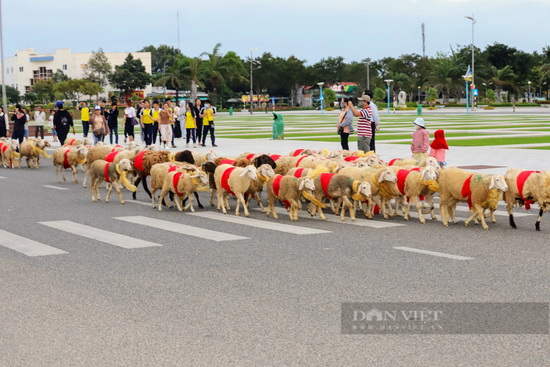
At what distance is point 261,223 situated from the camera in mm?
11422

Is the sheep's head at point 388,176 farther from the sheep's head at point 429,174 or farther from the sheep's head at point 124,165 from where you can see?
the sheep's head at point 124,165

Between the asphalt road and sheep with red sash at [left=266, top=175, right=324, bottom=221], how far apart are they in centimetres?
27

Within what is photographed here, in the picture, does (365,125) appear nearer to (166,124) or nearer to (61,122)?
(166,124)

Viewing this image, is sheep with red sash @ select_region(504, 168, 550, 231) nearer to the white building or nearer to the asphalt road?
the asphalt road

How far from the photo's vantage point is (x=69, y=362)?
17.1 ft

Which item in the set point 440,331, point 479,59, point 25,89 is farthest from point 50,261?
point 25,89

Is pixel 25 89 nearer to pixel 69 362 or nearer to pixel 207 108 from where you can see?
pixel 207 108

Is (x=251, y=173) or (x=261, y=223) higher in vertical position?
(x=251, y=173)

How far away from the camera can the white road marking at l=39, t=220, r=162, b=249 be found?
9.68 m

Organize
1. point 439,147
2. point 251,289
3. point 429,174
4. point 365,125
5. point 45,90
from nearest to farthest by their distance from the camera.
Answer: point 251,289 < point 429,174 < point 439,147 < point 365,125 < point 45,90

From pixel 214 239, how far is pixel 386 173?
311 centimetres

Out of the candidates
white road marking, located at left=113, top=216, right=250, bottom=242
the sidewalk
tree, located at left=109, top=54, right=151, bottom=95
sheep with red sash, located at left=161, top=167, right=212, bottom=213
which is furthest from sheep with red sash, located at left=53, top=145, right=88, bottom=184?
tree, located at left=109, top=54, right=151, bottom=95

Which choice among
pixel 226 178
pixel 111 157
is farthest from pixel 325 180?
pixel 111 157

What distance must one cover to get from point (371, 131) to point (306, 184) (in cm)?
720
